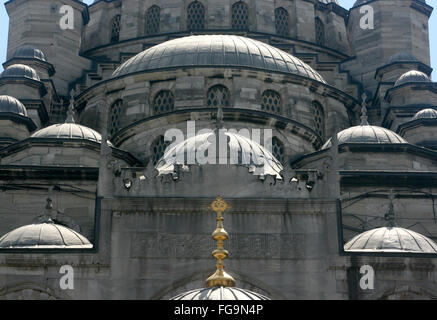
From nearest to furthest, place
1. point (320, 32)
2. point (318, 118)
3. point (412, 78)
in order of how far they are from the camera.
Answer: point (318, 118) → point (412, 78) → point (320, 32)

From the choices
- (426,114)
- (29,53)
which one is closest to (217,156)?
(426,114)

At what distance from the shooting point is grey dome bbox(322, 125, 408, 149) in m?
38.4

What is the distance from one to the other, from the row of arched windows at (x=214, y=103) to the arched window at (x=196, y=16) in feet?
38.9

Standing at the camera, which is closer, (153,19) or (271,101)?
(271,101)

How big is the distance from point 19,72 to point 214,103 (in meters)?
9.32

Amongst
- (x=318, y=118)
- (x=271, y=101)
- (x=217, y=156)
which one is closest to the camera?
(x=217, y=156)

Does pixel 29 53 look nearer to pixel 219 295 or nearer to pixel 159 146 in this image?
pixel 159 146

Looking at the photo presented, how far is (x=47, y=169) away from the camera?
1428 inches

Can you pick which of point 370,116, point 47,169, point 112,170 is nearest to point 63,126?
point 47,169

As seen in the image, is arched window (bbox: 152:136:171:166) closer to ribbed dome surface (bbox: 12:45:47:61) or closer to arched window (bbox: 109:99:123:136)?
arched window (bbox: 109:99:123:136)

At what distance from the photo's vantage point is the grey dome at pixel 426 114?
41.9 m

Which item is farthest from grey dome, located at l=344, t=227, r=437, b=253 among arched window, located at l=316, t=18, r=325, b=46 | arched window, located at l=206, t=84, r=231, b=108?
arched window, located at l=316, t=18, r=325, b=46

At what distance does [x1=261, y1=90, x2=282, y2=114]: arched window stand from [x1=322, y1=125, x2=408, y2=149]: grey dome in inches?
117

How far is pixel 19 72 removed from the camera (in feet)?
150
